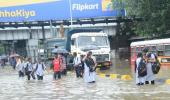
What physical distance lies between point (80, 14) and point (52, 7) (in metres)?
4.04

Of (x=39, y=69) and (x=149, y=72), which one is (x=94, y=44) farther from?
(x=149, y=72)

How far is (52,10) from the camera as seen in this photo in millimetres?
68438

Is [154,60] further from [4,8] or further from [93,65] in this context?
[4,8]

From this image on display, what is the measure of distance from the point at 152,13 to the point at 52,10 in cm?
2060

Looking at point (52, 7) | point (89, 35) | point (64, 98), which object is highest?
point (52, 7)

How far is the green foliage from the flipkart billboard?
15.0m

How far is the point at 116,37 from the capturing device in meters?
72.3

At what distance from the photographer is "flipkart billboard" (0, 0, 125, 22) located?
68.3 metres

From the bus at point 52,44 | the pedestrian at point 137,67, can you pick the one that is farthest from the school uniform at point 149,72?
the bus at point 52,44

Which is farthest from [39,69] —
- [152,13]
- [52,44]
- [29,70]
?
[152,13]

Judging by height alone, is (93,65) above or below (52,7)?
below

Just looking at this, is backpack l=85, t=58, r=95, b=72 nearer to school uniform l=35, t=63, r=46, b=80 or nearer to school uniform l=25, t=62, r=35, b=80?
school uniform l=35, t=63, r=46, b=80

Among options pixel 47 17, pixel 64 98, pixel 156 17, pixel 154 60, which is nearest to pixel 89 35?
pixel 156 17

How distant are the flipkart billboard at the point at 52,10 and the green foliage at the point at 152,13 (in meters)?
15.0
